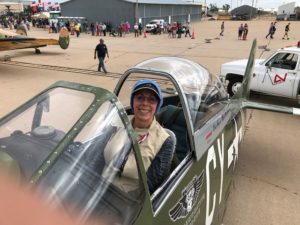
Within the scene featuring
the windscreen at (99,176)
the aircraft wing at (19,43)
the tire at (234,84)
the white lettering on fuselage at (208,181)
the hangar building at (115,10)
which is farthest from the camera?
the hangar building at (115,10)

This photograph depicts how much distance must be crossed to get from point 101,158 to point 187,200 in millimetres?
875

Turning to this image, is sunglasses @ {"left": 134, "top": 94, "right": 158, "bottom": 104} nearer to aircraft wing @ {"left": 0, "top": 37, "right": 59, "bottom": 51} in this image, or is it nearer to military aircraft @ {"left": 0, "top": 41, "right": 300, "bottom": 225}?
military aircraft @ {"left": 0, "top": 41, "right": 300, "bottom": 225}

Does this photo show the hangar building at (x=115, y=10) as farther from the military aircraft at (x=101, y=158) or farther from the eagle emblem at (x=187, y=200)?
the eagle emblem at (x=187, y=200)

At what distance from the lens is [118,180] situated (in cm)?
174

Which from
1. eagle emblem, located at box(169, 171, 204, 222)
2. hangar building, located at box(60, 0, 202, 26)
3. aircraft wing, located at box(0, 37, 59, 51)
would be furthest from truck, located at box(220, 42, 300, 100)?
hangar building, located at box(60, 0, 202, 26)

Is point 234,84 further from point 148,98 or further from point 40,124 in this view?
point 40,124

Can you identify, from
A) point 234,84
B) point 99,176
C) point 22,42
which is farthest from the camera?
point 22,42

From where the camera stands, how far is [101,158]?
5.67 ft

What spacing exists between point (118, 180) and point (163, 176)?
22.0 inches

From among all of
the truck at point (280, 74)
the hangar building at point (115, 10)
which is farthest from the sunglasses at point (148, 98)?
the hangar building at point (115, 10)

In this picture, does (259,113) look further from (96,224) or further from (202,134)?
(96,224)

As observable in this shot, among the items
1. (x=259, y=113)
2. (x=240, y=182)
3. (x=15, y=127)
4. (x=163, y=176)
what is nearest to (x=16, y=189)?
(x=15, y=127)

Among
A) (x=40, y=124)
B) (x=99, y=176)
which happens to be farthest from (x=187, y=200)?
(x=40, y=124)

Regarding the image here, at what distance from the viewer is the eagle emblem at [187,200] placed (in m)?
2.09
